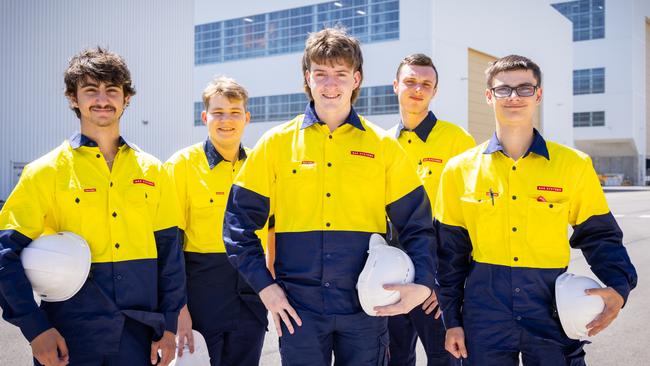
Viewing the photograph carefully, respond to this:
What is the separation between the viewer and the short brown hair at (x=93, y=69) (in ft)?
10.3

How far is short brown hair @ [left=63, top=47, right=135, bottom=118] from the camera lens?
312 centimetres

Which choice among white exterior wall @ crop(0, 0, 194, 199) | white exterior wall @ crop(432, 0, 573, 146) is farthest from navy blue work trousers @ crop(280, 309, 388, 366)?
white exterior wall @ crop(432, 0, 573, 146)

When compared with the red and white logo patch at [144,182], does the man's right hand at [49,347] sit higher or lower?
lower

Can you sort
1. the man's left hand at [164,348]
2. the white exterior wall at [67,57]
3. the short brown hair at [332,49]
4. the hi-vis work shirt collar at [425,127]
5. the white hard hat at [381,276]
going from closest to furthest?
the white hard hat at [381,276], the short brown hair at [332,49], the man's left hand at [164,348], the hi-vis work shirt collar at [425,127], the white exterior wall at [67,57]

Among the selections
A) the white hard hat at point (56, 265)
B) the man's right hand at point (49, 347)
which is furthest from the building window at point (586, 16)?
the man's right hand at point (49, 347)

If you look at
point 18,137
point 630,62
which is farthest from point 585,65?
point 18,137

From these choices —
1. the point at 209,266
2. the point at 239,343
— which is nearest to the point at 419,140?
the point at 209,266

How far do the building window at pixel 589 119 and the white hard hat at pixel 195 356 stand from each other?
2548 inches

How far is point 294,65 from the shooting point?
3953 cm

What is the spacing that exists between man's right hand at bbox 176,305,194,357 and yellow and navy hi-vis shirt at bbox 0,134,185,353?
39cm

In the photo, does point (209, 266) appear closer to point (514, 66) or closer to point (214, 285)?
point (214, 285)

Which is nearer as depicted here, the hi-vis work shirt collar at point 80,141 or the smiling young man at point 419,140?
the hi-vis work shirt collar at point 80,141

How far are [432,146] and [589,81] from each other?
209 feet

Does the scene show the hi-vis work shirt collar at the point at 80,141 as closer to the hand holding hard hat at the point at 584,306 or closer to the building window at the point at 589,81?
the hand holding hard hat at the point at 584,306
